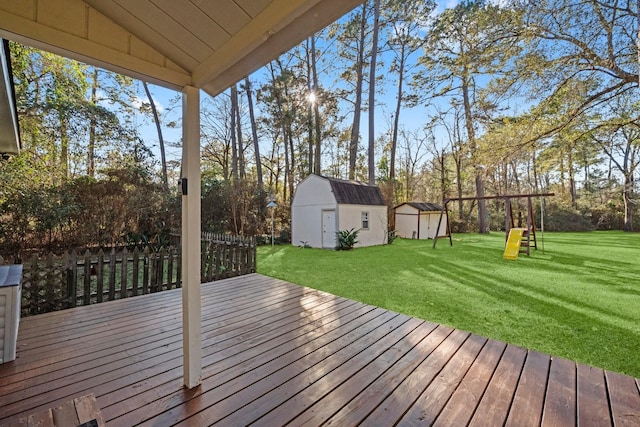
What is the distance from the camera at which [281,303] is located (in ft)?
12.3

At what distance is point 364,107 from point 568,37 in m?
11.3

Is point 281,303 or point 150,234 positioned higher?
point 150,234

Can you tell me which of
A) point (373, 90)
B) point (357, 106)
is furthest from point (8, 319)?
point (373, 90)

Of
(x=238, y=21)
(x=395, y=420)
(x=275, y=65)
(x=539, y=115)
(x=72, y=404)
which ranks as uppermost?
(x=275, y=65)

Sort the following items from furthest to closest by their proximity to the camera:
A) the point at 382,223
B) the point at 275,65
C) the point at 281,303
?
the point at 275,65 → the point at 382,223 → the point at 281,303

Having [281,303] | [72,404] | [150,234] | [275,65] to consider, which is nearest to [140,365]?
[72,404]

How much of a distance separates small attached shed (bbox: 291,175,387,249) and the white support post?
8.48m

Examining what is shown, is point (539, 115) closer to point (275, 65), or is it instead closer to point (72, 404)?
point (72, 404)

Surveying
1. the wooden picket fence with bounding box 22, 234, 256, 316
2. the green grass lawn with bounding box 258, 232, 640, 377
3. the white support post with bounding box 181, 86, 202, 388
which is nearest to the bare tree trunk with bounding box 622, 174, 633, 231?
the green grass lawn with bounding box 258, 232, 640, 377

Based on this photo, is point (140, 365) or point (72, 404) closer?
point (72, 404)

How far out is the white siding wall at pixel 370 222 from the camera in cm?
1052

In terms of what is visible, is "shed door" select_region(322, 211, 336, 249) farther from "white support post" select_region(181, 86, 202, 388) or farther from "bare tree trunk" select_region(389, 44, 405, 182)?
"white support post" select_region(181, 86, 202, 388)

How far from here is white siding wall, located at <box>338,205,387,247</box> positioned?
10523mm

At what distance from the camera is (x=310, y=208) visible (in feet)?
36.6
